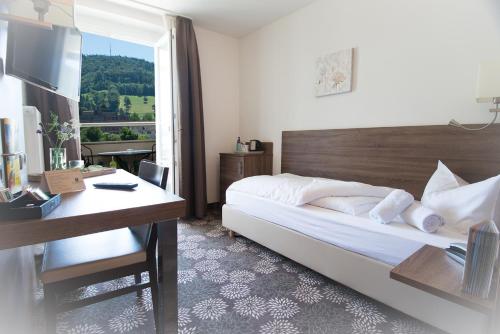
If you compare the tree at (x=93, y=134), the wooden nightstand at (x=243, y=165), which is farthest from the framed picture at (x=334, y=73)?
the tree at (x=93, y=134)

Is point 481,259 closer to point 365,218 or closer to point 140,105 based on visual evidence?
point 365,218

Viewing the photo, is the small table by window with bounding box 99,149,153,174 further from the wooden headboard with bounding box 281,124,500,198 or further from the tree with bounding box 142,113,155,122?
the wooden headboard with bounding box 281,124,500,198

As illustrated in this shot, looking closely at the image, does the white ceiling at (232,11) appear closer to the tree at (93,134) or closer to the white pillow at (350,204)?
the white pillow at (350,204)

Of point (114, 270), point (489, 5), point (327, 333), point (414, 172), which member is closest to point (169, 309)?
point (114, 270)

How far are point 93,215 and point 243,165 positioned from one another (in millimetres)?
2544

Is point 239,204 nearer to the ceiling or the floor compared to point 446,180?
nearer to the floor

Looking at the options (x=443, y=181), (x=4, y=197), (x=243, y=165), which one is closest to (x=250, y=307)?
(x=4, y=197)

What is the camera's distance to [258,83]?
372 centimetres

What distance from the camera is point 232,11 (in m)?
3.14

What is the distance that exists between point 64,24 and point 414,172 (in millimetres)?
2580

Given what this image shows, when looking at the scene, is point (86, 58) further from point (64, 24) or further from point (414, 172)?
point (414, 172)

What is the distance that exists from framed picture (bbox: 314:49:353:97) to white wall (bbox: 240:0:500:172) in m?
0.07

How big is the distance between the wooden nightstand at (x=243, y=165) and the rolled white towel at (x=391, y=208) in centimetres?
188

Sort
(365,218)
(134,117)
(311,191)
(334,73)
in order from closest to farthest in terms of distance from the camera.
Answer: (365,218) < (311,191) < (334,73) < (134,117)
